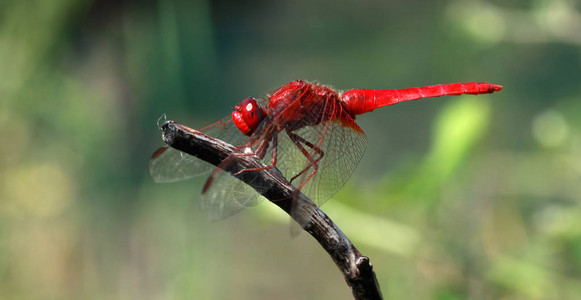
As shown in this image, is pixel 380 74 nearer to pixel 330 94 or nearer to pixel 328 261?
pixel 328 261

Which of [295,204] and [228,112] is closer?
[295,204]

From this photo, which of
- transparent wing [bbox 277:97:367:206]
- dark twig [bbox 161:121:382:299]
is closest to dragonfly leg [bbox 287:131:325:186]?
transparent wing [bbox 277:97:367:206]

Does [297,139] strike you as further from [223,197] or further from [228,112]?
[228,112]

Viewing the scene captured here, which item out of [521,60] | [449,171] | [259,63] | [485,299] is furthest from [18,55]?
[521,60]

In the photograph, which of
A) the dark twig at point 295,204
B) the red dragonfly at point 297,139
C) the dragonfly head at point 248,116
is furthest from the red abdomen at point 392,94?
the dark twig at point 295,204

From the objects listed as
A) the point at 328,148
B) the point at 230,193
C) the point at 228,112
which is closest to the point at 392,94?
the point at 328,148

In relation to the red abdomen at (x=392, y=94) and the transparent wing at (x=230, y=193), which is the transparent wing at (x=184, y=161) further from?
the red abdomen at (x=392, y=94)
